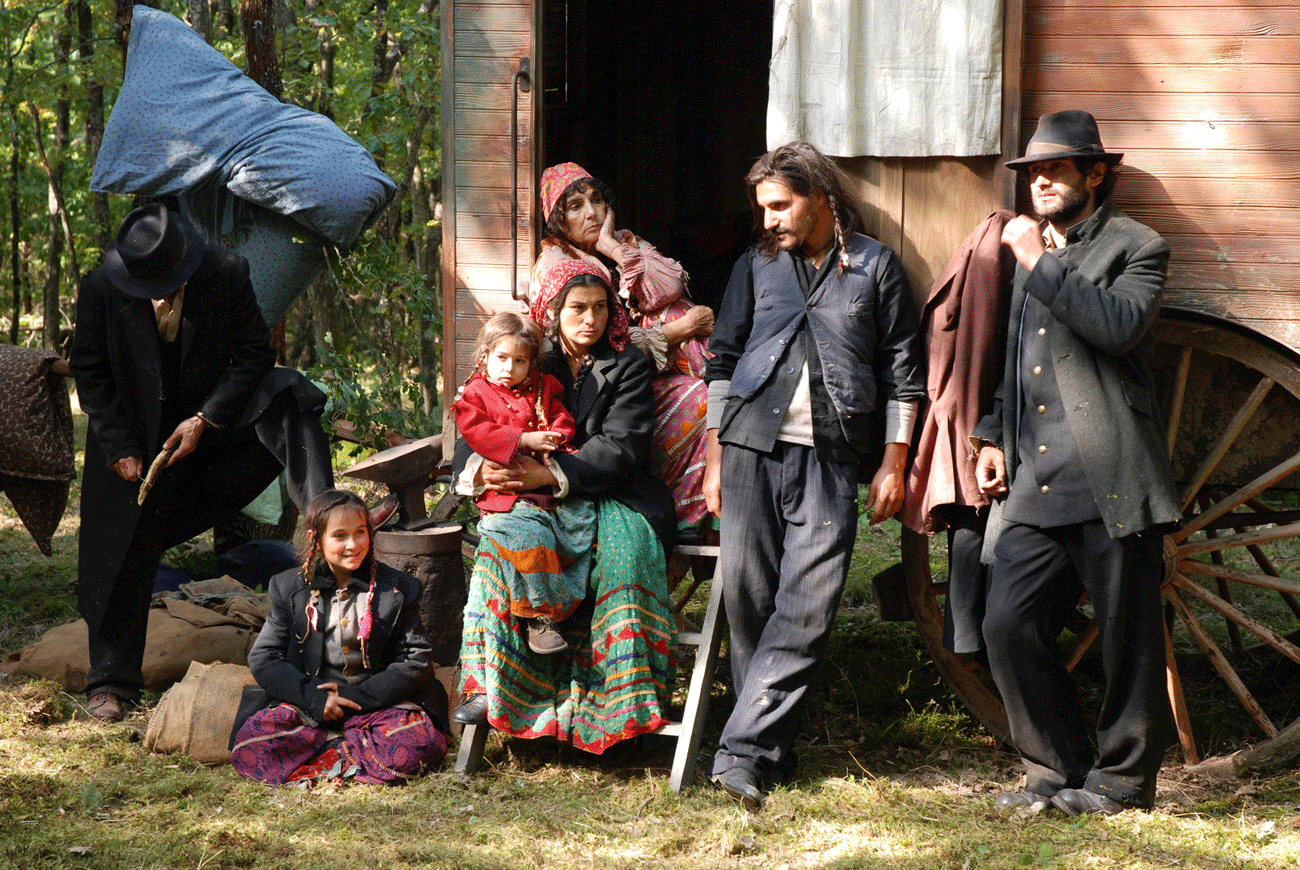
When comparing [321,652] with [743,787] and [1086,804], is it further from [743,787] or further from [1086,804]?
[1086,804]

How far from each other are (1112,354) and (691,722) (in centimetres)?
184

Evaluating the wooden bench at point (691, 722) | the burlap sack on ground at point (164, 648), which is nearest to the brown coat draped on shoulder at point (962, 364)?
the wooden bench at point (691, 722)

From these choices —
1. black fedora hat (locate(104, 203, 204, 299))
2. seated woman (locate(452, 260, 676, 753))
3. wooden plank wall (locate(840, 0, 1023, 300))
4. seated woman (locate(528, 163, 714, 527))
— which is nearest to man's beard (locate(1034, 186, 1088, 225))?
wooden plank wall (locate(840, 0, 1023, 300))

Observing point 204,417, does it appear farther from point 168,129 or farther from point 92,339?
point 168,129

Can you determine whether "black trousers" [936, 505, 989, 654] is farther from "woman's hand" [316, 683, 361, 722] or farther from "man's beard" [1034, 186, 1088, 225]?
"woman's hand" [316, 683, 361, 722]

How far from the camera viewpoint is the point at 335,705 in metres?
4.03

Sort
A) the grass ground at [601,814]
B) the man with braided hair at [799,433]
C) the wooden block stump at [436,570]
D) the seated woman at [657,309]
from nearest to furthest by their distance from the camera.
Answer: the grass ground at [601,814], the man with braided hair at [799,433], the seated woman at [657,309], the wooden block stump at [436,570]

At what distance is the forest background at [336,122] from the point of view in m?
6.68

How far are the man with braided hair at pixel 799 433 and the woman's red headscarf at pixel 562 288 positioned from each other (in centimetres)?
54

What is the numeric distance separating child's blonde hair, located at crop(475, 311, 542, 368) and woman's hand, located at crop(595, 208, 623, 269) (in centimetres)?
64

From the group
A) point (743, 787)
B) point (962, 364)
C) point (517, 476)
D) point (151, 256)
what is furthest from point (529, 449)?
point (151, 256)

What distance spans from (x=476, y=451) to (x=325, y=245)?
2.15 meters

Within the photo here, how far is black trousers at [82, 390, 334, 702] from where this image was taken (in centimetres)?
471

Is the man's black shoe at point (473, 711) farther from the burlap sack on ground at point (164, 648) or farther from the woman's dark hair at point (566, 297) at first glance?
the burlap sack on ground at point (164, 648)
